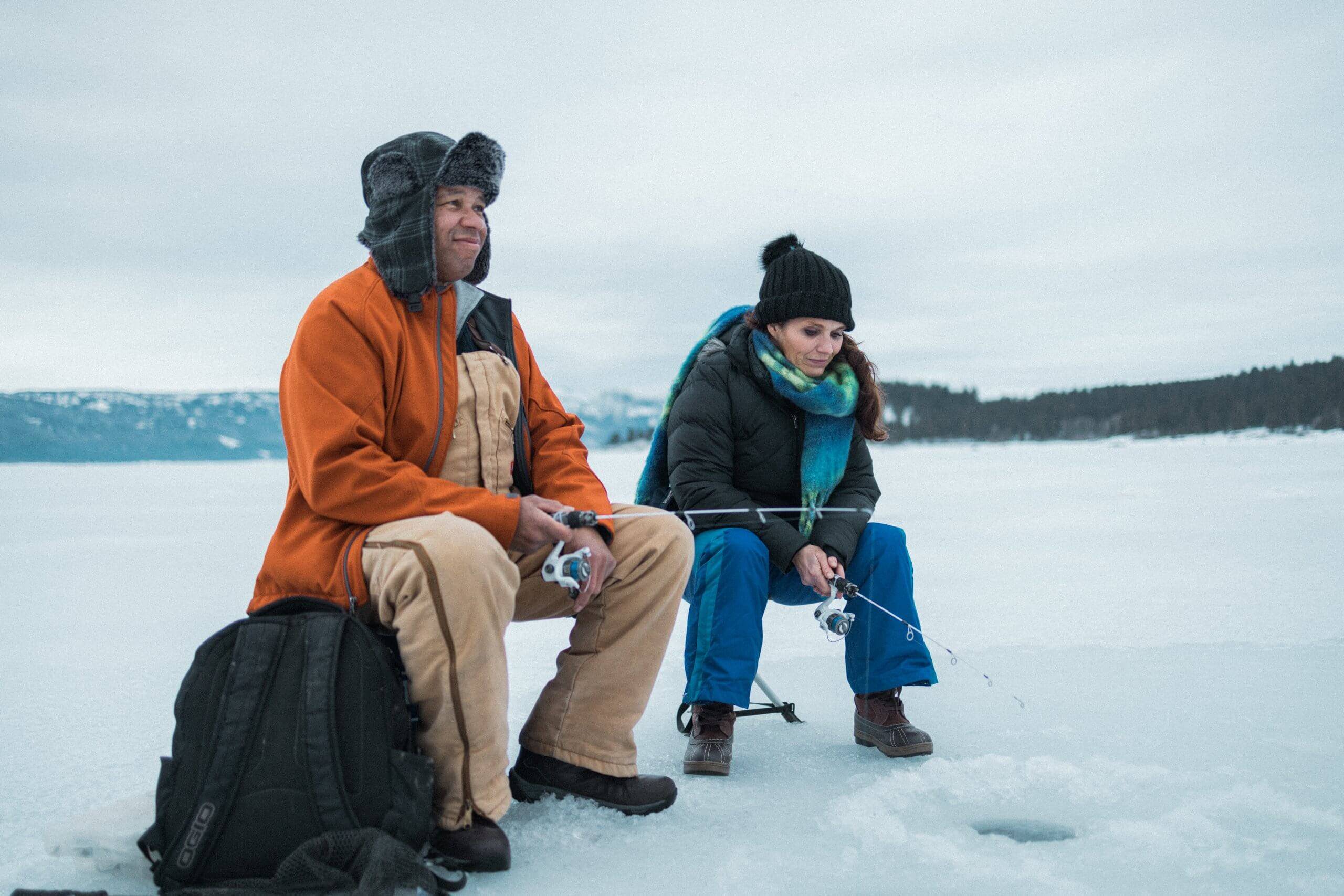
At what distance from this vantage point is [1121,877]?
5.69 feet

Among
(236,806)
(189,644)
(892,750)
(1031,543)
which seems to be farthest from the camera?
(1031,543)

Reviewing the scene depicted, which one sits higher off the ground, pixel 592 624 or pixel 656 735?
pixel 592 624

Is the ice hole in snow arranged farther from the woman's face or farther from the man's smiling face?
the man's smiling face

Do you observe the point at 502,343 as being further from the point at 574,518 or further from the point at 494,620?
the point at 494,620

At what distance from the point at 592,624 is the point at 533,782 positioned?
1.35 feet

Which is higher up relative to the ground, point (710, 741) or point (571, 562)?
point (571, 562)

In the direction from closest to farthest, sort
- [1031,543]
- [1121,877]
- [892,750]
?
[1121,877] → [892,750] → [1031,543]

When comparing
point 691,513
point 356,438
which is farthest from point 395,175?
point 691,513

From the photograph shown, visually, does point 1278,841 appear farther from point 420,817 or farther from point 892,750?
point 420,817

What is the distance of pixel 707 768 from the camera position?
7.79 feet

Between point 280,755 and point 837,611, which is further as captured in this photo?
point 837,611

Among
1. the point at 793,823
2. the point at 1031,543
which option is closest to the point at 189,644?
the point at 793,823

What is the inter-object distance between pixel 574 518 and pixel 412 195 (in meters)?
0.85

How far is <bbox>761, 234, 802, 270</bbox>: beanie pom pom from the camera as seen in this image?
2.93 m
